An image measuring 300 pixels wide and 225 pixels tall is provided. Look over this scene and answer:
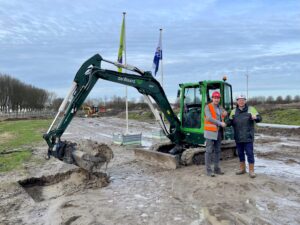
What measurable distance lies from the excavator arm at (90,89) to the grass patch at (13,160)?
224cm

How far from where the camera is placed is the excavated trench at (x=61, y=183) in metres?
7.32

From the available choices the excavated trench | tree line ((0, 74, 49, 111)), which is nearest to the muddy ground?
the excavated trench

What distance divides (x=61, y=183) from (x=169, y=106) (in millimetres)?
3995

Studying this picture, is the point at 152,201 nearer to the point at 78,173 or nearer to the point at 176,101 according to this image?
the point at 78,173

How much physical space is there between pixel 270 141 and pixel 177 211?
36.4 ft

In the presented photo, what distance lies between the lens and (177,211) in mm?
5812

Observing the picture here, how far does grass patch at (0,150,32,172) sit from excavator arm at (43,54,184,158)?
224cm

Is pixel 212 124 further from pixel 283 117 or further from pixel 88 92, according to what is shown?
pixel 283 117

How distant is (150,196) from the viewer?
682 centimetres

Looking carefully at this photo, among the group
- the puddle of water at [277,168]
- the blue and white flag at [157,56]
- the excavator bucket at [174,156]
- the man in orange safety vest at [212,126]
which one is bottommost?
the puddle of water at [277,168]

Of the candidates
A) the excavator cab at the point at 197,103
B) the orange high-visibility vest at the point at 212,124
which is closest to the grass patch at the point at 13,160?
the excavator cab at the point at 197,103

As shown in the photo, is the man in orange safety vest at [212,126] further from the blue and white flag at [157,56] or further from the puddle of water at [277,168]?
the blue and white flag at [157,56]

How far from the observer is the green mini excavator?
8336mm

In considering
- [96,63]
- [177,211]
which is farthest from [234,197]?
[96,63]
